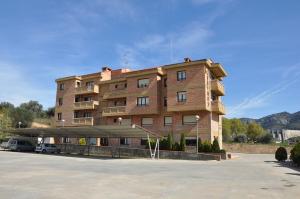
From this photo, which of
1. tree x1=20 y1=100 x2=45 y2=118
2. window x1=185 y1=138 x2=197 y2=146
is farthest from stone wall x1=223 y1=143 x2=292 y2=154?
tree x1=20 y1=100 x2=45 y2=118

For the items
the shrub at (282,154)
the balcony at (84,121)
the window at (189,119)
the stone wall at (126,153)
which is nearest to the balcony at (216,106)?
the window at (189,119)

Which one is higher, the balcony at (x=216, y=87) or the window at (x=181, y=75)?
the window at (x=181, y=75)

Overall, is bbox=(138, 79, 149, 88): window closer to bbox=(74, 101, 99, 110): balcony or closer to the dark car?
bbox=(74, 101, 99, 110): balcony

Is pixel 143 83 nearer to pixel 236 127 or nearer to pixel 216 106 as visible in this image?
pixel 216 106

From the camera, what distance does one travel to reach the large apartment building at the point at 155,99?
43.2 meters

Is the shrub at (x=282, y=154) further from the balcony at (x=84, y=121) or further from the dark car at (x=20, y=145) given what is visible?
the dark car at (x=20, y=145)

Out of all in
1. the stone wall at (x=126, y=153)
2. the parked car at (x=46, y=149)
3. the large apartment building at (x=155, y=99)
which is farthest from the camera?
the parked car at (x=46, y=149)

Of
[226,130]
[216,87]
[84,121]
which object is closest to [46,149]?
[84,121]

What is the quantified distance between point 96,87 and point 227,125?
6313 cm

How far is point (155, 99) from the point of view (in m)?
46.9

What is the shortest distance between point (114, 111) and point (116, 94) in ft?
9.01

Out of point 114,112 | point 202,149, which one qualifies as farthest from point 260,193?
point 114,112

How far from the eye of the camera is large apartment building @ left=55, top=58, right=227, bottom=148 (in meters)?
43.2

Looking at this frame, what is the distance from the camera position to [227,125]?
353ft
